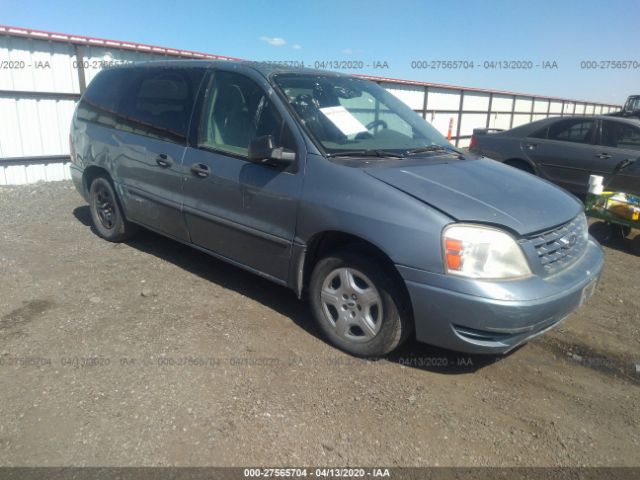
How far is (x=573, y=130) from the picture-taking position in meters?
7.38

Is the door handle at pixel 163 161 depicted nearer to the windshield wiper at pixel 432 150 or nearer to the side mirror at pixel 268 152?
the side mirror at pixel 268 152

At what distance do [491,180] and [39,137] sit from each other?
8109 mm

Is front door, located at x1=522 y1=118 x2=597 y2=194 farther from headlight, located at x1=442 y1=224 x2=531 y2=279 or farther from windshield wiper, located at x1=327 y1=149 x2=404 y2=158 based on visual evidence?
headlight, located at x1=442 y1=224 x2=531 y2=279

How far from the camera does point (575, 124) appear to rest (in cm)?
739

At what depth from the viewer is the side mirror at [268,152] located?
3.07m

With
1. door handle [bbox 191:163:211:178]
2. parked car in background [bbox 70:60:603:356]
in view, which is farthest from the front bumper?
door handle [bbox 191:163:211:178]

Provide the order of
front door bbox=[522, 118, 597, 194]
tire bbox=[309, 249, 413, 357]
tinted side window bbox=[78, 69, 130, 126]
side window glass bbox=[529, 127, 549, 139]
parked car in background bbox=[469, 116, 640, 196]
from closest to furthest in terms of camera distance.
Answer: tire bbox=[309, 249, 413, 357] → tinted side window bbox=[78, 69, 130, 126] → parked car in background bbox=[469, 116, 640, 196] → front door bbox=[522, 118, 597, 194] → side window glass bbox=[529, 127, 549, 139]

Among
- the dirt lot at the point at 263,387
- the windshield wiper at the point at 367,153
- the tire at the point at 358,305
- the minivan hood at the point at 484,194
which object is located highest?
the windshield wiper at the point at 367,153

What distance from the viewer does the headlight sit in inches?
101

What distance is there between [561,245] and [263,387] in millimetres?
1999

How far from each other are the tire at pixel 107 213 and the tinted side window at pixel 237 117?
1638 mm

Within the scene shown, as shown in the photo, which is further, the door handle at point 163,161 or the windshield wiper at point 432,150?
the door handle at point 163,161

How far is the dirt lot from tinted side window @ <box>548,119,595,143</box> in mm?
4007

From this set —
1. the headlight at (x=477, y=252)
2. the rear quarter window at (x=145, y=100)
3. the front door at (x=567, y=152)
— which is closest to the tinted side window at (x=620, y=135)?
the front door at (x=567, y=152)
